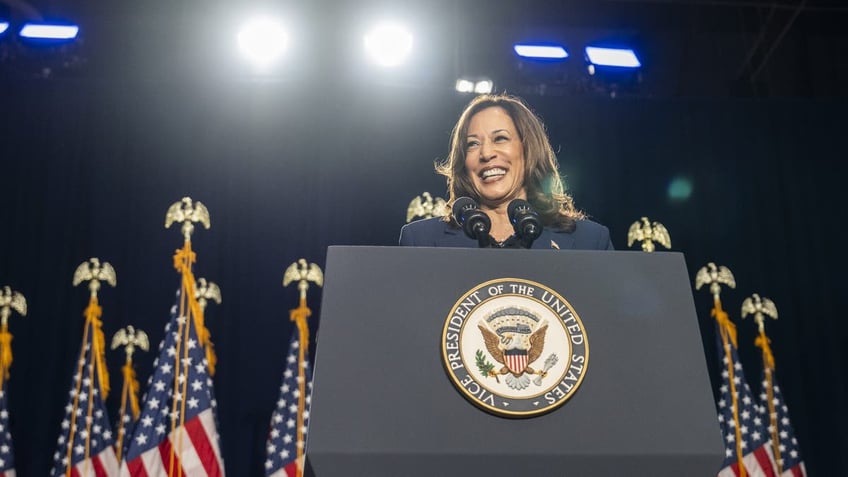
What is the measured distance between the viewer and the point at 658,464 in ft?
3.53

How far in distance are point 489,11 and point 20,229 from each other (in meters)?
3.89

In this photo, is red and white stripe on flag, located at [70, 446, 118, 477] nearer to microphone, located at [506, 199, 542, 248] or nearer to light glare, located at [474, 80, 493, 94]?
light glare, located at [474, 80, 493, 94]

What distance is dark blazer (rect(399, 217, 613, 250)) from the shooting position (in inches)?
74.4

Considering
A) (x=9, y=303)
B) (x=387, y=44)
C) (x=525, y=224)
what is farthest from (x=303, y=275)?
(x=525, y=224)

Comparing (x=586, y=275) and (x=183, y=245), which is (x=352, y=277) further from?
(x=183, y=245)

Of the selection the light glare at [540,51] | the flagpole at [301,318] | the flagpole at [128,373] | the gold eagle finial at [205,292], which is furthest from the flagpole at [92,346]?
the light glare at [540,51]

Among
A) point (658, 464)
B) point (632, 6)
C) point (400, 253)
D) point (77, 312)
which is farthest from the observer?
point (632, 6)

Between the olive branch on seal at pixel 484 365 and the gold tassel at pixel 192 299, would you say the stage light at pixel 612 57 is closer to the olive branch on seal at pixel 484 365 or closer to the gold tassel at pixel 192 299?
the gold tassel at pixel 192 299

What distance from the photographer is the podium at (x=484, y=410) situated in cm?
106

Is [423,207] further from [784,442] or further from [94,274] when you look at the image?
[784,442]

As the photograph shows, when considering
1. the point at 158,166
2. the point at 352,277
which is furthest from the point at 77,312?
the point at 352,277

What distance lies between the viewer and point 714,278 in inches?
214

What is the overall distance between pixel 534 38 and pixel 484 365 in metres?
6.07

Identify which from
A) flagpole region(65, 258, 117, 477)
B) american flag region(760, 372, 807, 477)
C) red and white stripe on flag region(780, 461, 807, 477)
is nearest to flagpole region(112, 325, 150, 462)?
flagpole region(65, 258, 117, 477)
